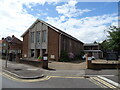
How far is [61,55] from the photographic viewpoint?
924 inches

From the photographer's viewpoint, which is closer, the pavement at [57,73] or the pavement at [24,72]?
the pavement at [24,72]

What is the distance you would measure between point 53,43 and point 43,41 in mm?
3145

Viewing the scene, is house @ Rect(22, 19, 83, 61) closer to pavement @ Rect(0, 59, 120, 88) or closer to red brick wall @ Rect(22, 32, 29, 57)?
red brick wall @ Rect(22, 32, 29, 57)

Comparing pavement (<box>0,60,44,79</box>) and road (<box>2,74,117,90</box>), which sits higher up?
pavement (<box>0,60,44,79</box>)

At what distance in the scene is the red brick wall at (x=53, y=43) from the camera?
23.7 m

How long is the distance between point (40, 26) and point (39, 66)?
13.6 metres

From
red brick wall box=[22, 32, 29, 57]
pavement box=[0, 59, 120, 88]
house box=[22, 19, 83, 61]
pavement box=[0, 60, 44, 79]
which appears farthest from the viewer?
red brick wall box=[22, 32, 29, 57]

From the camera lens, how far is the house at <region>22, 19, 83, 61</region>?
23922mm

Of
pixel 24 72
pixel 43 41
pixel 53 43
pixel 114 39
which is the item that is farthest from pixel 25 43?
pixel 114 39

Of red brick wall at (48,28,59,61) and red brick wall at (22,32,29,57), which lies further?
red brick wall at (22,32,29,57)

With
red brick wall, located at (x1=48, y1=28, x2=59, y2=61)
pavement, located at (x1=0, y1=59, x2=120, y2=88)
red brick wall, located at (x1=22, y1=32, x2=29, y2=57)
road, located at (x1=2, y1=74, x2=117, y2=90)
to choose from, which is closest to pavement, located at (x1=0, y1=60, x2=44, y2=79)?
pavement, located at (x1=0, y1=59, x2=120, y2=88)

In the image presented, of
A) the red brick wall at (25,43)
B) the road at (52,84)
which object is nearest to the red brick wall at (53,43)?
the red brick wall at (25,43)

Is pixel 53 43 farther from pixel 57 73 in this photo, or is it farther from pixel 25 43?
pixel 57 73

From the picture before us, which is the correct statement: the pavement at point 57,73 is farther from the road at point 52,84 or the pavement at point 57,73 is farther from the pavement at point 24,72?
the road at point 52,84
